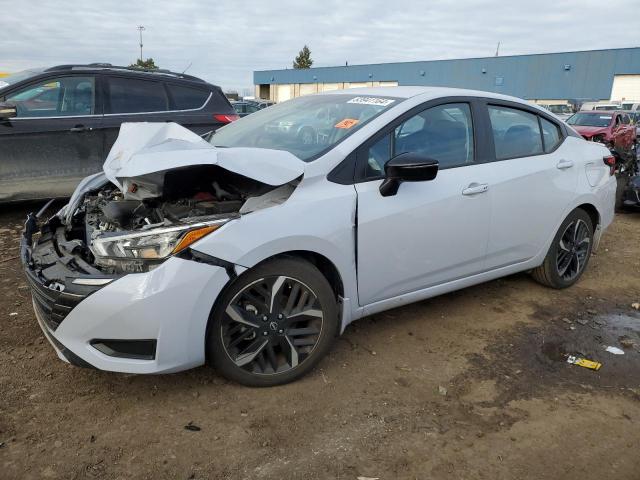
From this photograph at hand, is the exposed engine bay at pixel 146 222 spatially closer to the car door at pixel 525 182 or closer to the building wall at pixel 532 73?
the car door at pixel 525 182

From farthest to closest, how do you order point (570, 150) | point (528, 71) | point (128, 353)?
1. point (528, 71)
2. point (570, 150)
3. point (128, 353)

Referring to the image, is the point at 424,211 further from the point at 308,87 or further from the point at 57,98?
the point at 308,87

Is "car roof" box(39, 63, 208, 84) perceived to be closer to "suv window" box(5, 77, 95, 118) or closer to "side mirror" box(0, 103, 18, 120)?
"suv window" box(5, 77, 95, 118)

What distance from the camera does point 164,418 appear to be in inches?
106

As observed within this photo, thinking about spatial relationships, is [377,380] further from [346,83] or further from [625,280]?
[346,83]

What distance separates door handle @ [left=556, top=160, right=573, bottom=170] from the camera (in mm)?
4250

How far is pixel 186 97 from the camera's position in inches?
260

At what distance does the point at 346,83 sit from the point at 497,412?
5584cm

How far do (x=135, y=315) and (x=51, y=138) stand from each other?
401cm

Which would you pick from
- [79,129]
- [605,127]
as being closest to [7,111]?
[79,129]

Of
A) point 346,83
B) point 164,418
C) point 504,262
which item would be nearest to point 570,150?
point 504,262

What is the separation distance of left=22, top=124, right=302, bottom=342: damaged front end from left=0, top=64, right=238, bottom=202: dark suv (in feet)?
8.32

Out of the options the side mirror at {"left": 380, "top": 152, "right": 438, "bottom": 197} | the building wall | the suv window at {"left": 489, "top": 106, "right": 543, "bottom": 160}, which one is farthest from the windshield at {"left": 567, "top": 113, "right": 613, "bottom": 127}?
the building wall

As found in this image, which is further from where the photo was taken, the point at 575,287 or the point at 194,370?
the point at 575,287
